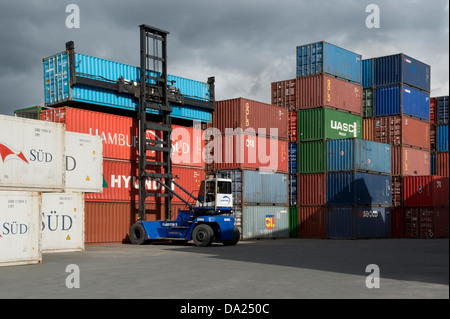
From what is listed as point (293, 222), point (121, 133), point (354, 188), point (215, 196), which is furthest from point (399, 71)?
point (121, 133)

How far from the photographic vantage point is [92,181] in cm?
2331

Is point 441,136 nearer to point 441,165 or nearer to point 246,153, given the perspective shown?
point 441,165

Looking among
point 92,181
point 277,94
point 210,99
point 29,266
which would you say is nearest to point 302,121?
point 277,94

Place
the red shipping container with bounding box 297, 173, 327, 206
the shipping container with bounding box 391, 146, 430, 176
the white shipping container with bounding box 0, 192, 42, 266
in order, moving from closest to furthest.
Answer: the white shipping container with bounding box 0, 192, 42, 266 → the red shipping container with bounding box 297, 173, 327, 206 → the shipping container with bounding box 391, 146, 430, 176

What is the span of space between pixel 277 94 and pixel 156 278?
26236mm

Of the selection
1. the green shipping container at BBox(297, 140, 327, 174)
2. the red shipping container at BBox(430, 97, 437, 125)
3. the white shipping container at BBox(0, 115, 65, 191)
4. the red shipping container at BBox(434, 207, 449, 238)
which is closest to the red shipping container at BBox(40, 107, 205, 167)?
the green shipping container at BBox(297, 140, 327, 174)

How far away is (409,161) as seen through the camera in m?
38.8

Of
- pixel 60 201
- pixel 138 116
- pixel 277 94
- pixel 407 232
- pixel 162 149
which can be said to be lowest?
pixel 407 232

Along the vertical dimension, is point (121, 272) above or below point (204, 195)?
below

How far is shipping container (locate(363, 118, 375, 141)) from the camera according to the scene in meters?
39.3

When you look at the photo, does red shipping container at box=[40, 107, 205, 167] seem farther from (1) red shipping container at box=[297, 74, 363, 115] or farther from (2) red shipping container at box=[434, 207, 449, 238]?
(2) red shipping container at box=[434, 207, 449, 238]

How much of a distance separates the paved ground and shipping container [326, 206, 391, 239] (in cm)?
1443
